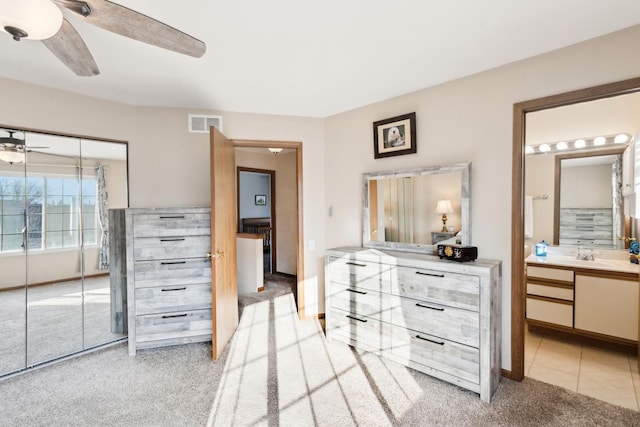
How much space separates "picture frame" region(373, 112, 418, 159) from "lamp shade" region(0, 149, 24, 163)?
10.5 feet

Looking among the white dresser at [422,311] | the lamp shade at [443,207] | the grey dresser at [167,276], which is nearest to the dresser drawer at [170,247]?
the grey dresser at [167,276]

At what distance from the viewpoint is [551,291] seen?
298 cm

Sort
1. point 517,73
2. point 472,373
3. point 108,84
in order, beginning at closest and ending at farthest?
point 472,373 → point 517,73 → point 108,84

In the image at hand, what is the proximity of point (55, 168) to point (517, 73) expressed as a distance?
401cm

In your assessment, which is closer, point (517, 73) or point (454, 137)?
point (517, 73)

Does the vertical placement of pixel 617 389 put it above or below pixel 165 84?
below

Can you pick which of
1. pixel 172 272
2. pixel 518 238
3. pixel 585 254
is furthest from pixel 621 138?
pixel 172 272

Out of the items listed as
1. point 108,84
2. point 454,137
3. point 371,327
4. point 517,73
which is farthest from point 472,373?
point 108,84

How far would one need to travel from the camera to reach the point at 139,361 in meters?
2.61

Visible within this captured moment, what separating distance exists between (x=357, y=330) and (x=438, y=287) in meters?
0.94

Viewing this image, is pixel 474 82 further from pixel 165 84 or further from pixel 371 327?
pixel 165 84

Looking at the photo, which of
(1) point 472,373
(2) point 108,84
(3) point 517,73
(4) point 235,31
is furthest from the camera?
(2) point 108,84

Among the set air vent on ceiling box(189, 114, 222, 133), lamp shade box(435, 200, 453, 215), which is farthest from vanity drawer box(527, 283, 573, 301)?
air vent on ceiling box(189, 114, 222, 133)

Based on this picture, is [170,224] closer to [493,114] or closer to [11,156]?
[11,156]
